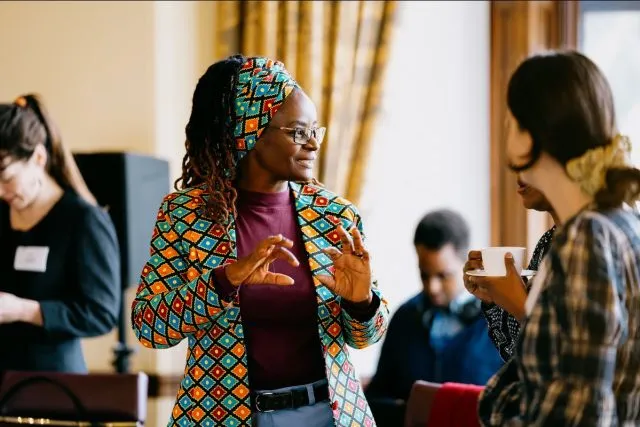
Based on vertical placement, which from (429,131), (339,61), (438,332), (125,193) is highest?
(339,61)

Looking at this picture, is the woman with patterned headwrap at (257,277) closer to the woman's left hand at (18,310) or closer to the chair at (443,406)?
the chair at (443,406)

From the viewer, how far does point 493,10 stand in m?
4.11

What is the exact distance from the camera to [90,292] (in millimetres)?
2750

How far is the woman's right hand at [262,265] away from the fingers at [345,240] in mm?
130

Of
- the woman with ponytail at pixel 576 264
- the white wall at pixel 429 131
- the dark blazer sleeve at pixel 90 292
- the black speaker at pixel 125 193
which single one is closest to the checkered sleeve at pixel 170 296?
the woman with ponytail at pixel 576 264

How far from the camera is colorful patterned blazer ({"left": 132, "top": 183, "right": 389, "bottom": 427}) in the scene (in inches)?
70.7

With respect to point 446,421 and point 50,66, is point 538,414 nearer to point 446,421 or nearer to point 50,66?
point 446,421

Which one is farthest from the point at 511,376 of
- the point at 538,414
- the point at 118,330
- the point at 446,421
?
the point at 118,330

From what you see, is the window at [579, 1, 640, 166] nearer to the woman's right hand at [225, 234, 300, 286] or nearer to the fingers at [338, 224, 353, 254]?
the fingers at [338, 224, 353, 254]

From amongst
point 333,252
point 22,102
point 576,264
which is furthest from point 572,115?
point 22,102

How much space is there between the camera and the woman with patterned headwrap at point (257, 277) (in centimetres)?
180

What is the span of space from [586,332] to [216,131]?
1015mm

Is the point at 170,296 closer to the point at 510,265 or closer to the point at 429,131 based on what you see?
the point at 510,265

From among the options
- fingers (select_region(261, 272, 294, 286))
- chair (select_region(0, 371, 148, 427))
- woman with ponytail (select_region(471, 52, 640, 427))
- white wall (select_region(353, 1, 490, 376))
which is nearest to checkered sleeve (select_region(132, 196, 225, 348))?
fingers (select_region(261, 272, 294, 286))
